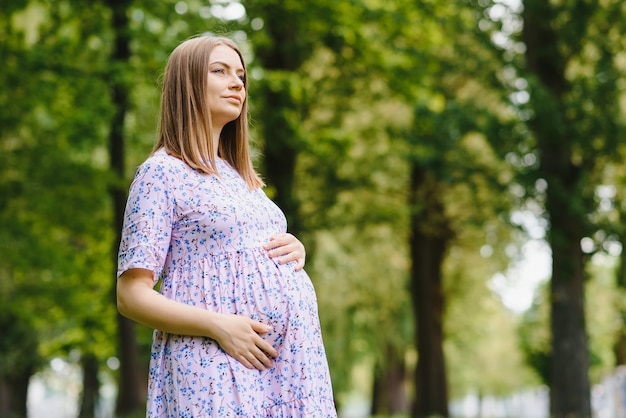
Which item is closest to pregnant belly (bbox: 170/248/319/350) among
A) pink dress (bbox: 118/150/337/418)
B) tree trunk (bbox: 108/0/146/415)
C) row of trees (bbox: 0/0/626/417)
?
pink dress (bbox: 118/150/337/418)

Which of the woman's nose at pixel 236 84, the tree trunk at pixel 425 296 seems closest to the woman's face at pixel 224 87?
the woman's nose at pixel 236 84

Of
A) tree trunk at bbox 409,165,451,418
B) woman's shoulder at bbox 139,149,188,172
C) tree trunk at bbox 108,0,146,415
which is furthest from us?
tree trunk at bbox 409,165,451,418

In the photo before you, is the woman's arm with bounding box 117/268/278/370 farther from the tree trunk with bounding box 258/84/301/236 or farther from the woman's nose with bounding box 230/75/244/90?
the tree trunk with bounding box 258/84/301/236

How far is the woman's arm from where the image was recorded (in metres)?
2.67

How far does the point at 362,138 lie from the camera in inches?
736

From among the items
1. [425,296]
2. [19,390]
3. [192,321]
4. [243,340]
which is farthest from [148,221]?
[19,390]

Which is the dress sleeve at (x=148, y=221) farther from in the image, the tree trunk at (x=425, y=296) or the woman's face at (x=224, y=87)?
the tree trunk at (x=425, y=296)

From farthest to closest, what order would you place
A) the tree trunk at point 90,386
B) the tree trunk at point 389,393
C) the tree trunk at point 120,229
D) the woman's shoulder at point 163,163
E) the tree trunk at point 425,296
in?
the tree trunk at point 389,393
the tree trunk at point 90,386
the tree trunk at point 425,296
the tree trunk at point 120,229
the woman's shoulder at point 163,163

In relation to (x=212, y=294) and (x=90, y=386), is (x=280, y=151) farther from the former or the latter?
(x=90, y=386)

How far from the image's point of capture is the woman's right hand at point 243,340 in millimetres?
2684

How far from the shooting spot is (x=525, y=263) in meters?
20.7

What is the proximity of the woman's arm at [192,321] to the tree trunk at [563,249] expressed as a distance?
1082 centimetres

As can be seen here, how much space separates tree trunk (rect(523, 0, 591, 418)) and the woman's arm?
10.8m

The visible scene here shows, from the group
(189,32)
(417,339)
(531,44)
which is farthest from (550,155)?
(417,339)
